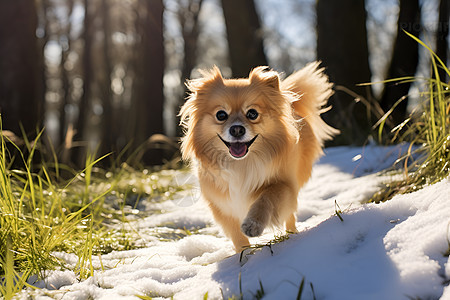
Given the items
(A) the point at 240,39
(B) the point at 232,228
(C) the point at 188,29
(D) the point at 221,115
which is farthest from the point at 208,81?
(C) the point at 188,29

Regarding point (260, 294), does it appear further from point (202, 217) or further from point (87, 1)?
point (87, 1)

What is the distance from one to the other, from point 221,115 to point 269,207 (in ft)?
2.66

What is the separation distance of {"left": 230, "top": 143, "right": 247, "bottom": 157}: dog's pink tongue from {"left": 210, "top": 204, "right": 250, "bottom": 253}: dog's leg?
17.4 inches

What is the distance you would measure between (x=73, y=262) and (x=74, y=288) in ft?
1.61

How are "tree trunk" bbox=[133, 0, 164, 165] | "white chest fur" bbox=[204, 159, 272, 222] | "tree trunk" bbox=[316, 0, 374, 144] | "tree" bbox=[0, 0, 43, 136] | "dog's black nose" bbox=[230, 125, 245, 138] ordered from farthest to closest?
1. "tree trunk" bbox=[133, 0, 164, 165]
2. "tree trunk" bbox=[316, 0, 374, 144]
3. "tree" bbox=[0, 0, 43, 136]
4. "white chest fur" bbox=[204, 159, 272, 222]
5. "dog's black nose" bbox=[230, 125, 245, 138]

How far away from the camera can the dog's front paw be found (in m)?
2.20

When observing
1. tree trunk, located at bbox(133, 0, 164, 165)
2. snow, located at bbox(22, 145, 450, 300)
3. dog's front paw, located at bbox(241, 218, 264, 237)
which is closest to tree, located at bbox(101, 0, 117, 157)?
tree trunk, located at bbox(133, 0, 164, 165)

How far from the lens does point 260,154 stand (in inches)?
114

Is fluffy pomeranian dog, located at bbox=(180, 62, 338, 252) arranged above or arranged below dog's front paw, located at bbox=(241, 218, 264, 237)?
above

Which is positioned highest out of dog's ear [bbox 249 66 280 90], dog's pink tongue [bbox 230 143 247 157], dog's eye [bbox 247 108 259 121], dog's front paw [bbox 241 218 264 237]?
dog's ear [bbox 249 66 280 90]

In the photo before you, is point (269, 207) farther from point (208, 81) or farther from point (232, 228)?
point (208, 81)

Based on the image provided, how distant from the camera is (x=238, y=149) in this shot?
280cm

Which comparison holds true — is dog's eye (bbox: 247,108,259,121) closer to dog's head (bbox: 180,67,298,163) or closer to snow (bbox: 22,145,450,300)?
dog's head (bbox: 180,67,298,163)

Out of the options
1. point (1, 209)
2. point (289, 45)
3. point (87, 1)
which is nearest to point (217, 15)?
point (289, 45)
